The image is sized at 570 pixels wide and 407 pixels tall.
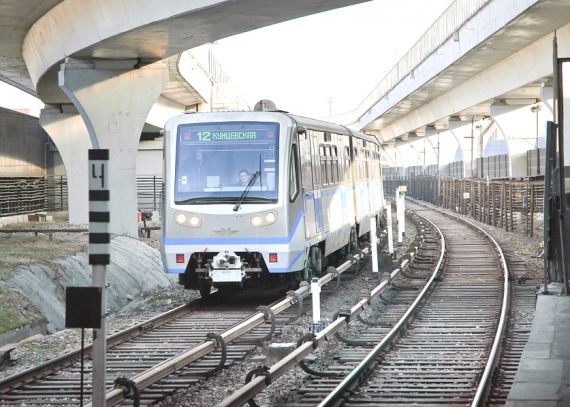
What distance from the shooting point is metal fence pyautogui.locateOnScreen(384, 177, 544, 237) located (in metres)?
37.0

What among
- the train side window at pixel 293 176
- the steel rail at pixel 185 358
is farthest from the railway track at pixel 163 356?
the train side window at pixel 293 176

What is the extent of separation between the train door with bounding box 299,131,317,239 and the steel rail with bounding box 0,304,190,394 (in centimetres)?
247

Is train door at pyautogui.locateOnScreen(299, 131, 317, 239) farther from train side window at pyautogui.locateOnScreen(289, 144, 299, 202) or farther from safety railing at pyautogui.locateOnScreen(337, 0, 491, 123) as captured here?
safety railing at pyautogui.locateOnScreen(337, 0, 491, 123)

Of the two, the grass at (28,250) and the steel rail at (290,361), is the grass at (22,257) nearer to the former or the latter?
the grass at (28,250)

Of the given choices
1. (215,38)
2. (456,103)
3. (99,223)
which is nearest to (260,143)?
(215,38)

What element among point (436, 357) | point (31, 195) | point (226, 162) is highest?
point (226, 162)

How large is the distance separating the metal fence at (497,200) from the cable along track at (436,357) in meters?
16.0

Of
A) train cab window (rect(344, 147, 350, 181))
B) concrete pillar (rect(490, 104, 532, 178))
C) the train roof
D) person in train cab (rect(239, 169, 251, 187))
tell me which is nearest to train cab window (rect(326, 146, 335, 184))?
the train roof

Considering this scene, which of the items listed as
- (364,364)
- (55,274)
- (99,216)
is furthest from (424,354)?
(55,274)

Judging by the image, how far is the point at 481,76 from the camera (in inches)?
1614

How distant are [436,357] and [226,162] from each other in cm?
528

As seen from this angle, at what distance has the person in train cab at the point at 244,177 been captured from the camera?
53.1ft

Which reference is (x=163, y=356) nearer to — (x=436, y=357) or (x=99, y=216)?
(x=436, y=357)

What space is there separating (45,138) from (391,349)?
43.9 m
